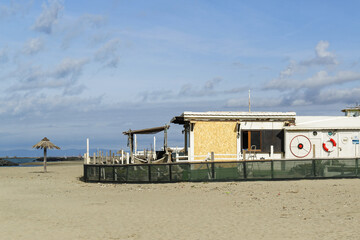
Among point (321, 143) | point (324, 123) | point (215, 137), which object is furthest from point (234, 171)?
point (324, 123)

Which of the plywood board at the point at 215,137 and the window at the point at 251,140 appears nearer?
the plywood board at the point at 215,137

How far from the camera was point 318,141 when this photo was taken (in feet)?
99.6

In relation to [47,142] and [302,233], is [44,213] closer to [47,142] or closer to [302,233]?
[302,233]

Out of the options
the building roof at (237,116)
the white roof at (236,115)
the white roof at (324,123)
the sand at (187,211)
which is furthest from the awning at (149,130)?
the white roof at (324,123)

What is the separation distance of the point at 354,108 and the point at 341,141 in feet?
34.5

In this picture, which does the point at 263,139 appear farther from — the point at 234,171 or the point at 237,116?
the point at 234,171

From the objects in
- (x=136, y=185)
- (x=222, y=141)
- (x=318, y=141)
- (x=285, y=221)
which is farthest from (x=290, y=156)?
(x=285, y=221)

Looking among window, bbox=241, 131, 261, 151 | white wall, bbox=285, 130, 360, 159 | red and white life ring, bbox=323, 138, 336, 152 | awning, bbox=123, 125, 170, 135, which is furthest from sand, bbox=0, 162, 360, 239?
awning, bbox=123, 125, 170, 135

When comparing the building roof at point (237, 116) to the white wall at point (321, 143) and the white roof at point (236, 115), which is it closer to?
the white roof at point (236, 115)

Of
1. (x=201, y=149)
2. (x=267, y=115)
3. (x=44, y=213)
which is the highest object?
(x=267, y=115)

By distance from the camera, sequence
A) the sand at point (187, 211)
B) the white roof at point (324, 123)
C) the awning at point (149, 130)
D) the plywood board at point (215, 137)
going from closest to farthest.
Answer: the sand at point (187, 211)
the plywood board at point (215, 137)
the white roof at point (324, 123)
the awning at point (149, 130)

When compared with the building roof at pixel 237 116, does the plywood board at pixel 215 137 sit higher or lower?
lower

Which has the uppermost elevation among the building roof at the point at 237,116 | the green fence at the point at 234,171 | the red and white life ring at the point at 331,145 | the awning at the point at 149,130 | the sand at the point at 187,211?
the building roof at the point at 237,116

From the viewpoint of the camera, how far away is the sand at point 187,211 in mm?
12680
